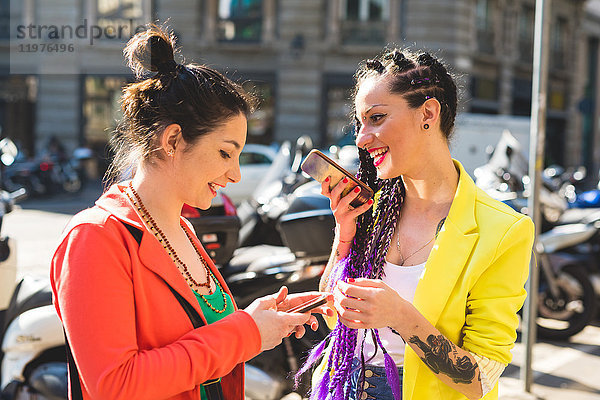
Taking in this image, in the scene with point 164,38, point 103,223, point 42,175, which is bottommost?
point 42,175

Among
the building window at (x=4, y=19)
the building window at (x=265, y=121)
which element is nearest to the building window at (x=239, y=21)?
the building window at (x=265, y=121)

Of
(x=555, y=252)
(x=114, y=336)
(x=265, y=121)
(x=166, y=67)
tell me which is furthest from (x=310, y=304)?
(x=265, y=121)

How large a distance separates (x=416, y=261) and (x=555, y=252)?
4579mm

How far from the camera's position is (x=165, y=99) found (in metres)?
1.63

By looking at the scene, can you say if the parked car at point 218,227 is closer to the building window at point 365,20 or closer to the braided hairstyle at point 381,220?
the braided hairstyle at point 381,220

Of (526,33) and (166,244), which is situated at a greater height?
(526,33)

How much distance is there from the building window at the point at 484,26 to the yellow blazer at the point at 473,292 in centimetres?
1960

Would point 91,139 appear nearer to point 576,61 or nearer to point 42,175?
point 42,175

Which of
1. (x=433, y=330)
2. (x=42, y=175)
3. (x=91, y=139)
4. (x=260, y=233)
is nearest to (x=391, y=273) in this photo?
(x=433, y=330)

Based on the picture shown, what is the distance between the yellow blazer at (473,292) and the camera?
1724 millimetres

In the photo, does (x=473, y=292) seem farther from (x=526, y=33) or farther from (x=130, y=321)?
(x=526, y=33)

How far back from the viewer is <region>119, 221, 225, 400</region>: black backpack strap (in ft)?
4.90

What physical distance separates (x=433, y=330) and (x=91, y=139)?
19975mm

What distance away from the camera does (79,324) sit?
1348 mm
